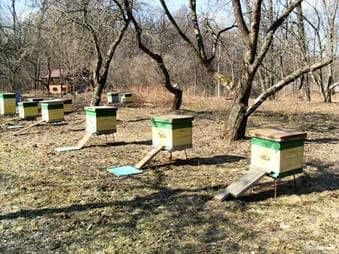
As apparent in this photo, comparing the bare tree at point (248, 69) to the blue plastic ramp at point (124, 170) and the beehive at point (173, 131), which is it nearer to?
the beehive at point (173, 131)

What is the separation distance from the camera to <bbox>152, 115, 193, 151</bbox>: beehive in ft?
18.5

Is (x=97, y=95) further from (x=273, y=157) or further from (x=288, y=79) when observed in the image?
(x=273, y=157)

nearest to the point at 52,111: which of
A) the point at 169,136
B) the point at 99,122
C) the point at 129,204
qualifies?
the point at 99,122

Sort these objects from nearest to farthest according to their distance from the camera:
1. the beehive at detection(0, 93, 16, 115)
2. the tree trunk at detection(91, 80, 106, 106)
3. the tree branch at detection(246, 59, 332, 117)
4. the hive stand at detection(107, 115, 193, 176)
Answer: the hive stand at detection(107, 115, 193, 176) → the tree branch at detection(246, 59, 332, 117) → the tree trunk at detection(91, 80, 106, 106) → the beehive at detection(0, 93, 16, 115)

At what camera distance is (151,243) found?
10.8 feet

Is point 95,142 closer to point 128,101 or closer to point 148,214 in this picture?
point 148,214

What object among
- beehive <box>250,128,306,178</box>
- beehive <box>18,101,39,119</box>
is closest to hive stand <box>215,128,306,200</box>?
beehive <box>250,128,306,178</box>

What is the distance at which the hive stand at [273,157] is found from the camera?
14.1ft

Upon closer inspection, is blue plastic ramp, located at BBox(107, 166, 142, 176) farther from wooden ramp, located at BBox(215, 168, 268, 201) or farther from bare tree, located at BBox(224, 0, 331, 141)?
bare tree, located at BBox(224, 0, 331, 141)

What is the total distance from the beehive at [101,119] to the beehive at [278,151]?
3.42 metres

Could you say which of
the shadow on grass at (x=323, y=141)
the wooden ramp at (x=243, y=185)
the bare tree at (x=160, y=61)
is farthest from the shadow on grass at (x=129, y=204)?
the bare tree at (x=160, y=61)

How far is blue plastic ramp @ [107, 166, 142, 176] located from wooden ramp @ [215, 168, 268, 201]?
154 centimetres

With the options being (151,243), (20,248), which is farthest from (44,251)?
(151,243)

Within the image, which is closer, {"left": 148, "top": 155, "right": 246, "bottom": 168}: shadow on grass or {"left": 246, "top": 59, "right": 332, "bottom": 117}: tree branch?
{"left": 148, "top": 155, "right": 246, "bottom": 168}: shadow on grass
